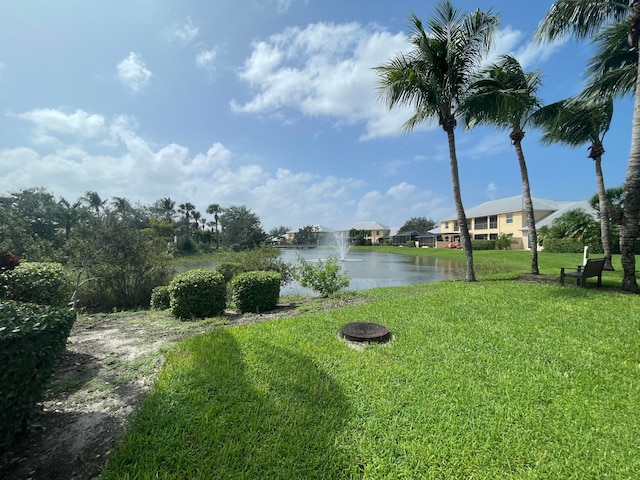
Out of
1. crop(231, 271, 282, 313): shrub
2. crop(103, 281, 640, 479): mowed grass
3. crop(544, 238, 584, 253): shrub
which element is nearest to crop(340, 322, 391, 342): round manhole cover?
crop(103, 281, 640, 479): mowed grass

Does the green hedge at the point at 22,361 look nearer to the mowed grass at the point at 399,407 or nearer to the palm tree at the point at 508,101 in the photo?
the mowed grass at the point at 399,407

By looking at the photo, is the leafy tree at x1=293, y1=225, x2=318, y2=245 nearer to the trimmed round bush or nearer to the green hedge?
the trimmed round bush

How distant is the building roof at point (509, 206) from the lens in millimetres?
Result: 32906

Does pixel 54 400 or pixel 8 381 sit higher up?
pixel 8 381

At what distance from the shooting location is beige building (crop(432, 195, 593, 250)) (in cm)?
3062

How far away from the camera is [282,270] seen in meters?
13.3

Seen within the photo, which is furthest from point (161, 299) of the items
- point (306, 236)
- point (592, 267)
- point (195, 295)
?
point (306, 236)

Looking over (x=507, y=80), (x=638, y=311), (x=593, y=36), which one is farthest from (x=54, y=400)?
(x=593, y=36)

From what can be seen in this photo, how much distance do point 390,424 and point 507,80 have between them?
11.4 metres

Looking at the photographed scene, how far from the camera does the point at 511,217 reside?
3294 cm

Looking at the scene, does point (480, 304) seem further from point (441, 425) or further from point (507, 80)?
point (507, 80)

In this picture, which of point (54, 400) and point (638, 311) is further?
point (638, 311)

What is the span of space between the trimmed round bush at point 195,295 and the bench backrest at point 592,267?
9230mm

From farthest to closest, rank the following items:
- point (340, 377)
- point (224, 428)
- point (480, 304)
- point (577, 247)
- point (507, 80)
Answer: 1. point (577, 247)
2. point (507, 80)
3. point (480, 304)
4. point (340, 377)
5. point (224, 428)
